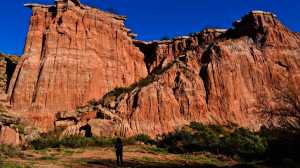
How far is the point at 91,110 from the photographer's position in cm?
5109

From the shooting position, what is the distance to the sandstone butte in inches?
2015

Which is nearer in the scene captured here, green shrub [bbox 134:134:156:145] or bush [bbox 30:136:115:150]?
bush [bbox 30:136:115:150]

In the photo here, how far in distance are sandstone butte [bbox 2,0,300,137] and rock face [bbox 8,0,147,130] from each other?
0.41 ft

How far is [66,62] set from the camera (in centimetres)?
5550

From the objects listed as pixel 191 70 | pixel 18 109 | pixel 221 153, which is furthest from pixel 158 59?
pixel 221 153

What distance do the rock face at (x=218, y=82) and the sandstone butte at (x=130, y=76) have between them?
0.13 meters

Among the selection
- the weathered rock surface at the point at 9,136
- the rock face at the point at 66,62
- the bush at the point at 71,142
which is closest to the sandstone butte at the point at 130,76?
the rock face at the point at 66,62

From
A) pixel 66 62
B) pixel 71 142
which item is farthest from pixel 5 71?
pixel 71 142

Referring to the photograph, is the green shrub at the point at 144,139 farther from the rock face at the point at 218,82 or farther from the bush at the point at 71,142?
the bush at the point at 71,142

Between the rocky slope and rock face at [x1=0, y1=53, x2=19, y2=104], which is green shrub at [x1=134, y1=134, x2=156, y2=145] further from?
rock face at [x1=0, y1=53, x2=19, y2=104]

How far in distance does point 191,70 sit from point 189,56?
3.02 meters

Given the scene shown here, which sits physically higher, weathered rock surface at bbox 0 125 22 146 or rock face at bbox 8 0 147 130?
rock face at bbox 8 0 147 130

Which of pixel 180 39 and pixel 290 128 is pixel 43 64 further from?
pixel 290 128

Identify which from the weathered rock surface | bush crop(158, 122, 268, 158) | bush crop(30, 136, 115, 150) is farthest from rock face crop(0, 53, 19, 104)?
bush crop(158, 122, 268, 158)
